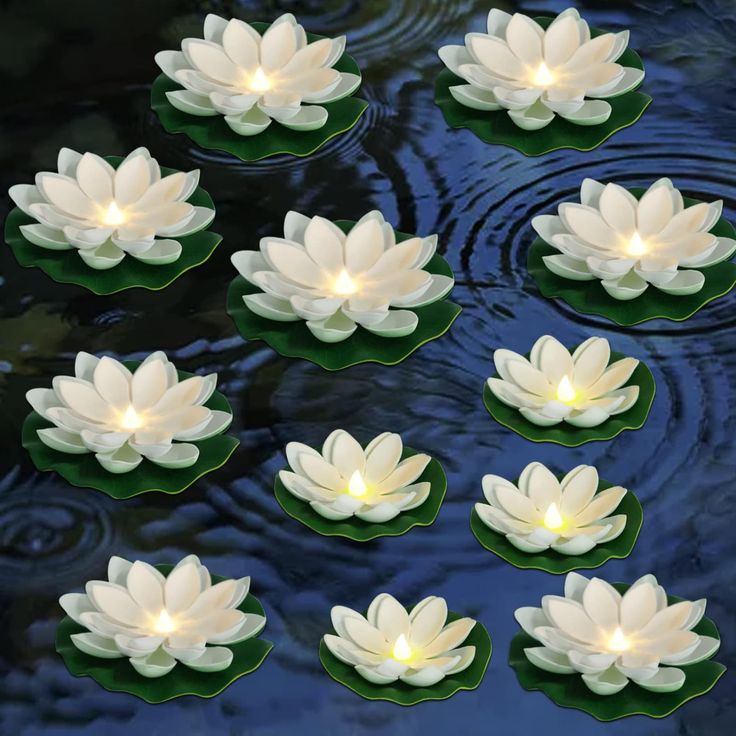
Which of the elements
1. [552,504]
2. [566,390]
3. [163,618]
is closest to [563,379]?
[566,390]

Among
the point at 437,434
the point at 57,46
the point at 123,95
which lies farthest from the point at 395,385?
the point at 57,46

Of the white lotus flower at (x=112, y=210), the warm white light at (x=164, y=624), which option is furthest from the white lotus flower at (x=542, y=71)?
the warm white light at (x=164, y=624)

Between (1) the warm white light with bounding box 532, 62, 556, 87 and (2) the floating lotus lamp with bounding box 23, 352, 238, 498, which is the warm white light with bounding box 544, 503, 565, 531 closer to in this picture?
(2) the floating lotus lamp with bounding box 23, 352, 238, 498

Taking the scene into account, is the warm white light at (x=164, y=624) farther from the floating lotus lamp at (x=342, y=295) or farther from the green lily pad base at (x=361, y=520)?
the floating lotus lamp at (x=342, y=295)

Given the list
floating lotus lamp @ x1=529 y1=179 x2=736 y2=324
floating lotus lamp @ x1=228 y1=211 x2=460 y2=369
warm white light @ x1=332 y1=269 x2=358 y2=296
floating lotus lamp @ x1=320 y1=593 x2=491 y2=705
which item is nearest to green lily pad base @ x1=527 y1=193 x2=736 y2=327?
floating lotus lamp @ x1=529 y1=179 x2=736 y2=324

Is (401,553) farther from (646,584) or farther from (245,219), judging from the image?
(245,219)

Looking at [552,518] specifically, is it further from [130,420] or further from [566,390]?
[130,420]
